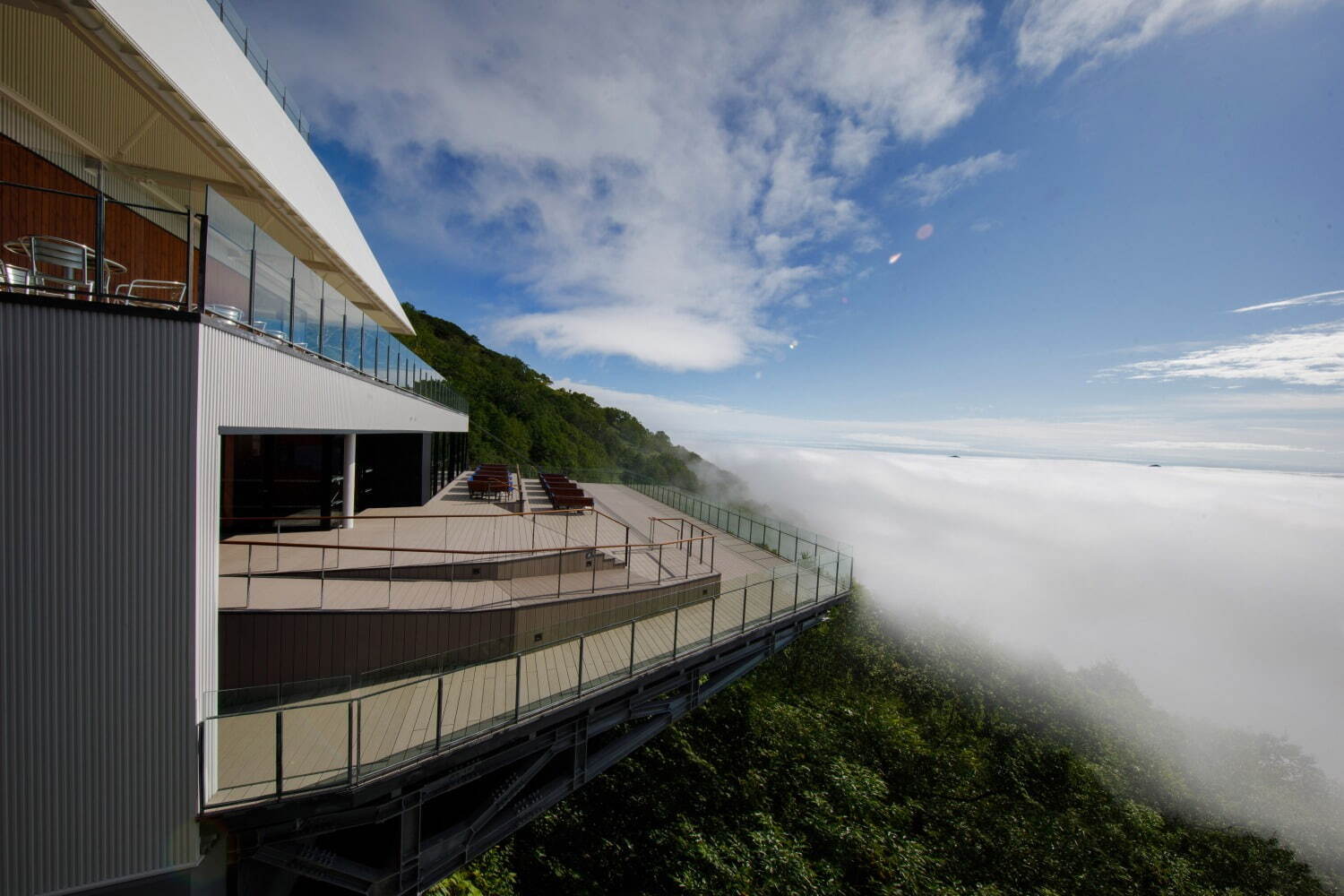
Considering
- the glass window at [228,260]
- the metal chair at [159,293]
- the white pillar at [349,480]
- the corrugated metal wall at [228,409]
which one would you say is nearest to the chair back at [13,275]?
the metal chair at [159,293]

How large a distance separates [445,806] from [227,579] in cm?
422

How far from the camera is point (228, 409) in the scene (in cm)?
463

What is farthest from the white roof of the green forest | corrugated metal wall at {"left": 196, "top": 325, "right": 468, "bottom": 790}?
the green forest

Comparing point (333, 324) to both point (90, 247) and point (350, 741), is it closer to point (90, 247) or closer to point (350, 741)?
point (90, 247)

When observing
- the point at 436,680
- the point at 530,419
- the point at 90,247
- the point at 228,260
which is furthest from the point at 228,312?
the point at 530,419

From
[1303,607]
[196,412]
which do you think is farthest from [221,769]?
[1303,607]

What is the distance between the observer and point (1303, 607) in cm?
9606

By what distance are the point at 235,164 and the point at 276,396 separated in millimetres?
4915

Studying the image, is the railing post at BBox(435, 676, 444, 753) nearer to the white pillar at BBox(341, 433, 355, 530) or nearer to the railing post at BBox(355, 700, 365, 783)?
the railing post at BBox(355, 700, 365, 783)

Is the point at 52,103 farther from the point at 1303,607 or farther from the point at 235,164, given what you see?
the point at 1303,607

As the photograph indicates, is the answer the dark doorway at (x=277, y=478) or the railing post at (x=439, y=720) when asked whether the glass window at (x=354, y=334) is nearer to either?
the dark doorway at (x=277, y=478)

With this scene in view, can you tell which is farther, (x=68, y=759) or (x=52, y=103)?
(x=52, y=103)

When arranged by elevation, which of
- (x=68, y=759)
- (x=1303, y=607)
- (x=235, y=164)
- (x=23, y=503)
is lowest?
(x=1303, y=607)

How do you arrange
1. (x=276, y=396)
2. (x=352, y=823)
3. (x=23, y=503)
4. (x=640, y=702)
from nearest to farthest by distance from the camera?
(x=23, y=503)
(x=352, y=823)
(x=276, y=396)
(x=640, y=702)
